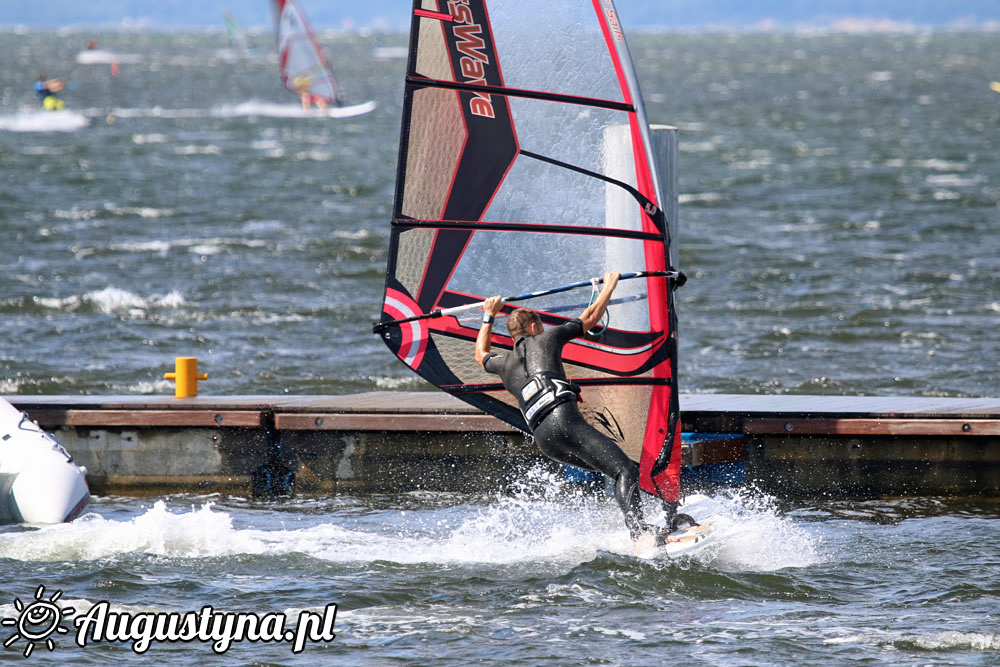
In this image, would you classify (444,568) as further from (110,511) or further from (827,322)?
(827,322)

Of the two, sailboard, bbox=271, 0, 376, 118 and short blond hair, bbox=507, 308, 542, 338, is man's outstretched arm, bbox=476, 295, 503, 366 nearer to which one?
short blond hair, bbox=507, 308, 542, 338

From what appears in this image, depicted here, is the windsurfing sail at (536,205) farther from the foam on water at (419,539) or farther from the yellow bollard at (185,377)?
the yellow bollard at (185,377)

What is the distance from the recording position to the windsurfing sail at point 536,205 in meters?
9.59

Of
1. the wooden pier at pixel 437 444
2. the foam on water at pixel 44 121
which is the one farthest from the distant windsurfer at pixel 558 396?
the foam on water at pixel 44 121

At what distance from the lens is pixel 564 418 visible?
9344 millimetres

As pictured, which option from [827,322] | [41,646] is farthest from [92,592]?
[827,322]

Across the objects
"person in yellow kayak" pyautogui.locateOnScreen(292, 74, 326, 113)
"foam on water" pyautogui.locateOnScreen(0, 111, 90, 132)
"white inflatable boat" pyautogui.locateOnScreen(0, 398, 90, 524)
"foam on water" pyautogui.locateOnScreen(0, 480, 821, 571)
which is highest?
"person in yellow kayak" pyautogui.locateOnScreen(292, 74, 326, 113)

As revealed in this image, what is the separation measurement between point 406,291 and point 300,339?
8.80 meters

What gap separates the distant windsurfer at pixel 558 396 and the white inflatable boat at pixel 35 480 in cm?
324

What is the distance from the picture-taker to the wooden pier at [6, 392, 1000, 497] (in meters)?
11.3

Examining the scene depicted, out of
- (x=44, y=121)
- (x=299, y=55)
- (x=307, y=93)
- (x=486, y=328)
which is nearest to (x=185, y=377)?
(x=486, y=328)

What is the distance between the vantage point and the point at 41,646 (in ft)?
26.6

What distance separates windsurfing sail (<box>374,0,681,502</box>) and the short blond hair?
0.41 meters

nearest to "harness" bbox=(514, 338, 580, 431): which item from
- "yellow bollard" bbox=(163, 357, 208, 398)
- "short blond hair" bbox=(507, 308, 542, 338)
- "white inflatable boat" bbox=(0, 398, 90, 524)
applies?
"short blond hair" bbox=(507, 308, 542, 338)
